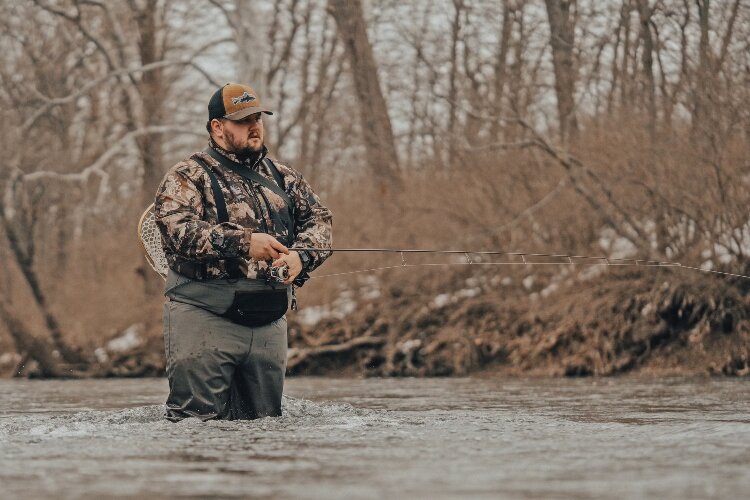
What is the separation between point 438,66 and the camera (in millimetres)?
23125

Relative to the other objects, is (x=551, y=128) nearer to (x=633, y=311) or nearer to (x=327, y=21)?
(x=633, y=311)

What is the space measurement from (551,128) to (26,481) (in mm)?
11725

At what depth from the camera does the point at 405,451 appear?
20.6ft

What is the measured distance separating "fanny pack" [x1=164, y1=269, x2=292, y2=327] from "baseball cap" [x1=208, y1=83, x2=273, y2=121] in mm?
805

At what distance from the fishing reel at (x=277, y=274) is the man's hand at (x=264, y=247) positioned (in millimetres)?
195

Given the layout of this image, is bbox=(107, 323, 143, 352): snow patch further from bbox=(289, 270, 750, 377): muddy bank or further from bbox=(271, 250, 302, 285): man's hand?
A: bbox=(271, 250, 302, 285): man's hand

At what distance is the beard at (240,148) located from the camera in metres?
7.53

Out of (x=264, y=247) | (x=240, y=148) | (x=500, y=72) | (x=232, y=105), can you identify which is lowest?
(x=264, y=247)

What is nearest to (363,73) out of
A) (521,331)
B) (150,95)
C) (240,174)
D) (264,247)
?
(150,95)

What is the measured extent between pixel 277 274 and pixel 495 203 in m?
8.69

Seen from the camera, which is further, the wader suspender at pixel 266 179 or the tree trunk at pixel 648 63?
the tree trunk at pixel 648 63

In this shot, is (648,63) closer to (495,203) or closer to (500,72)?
(495,203)

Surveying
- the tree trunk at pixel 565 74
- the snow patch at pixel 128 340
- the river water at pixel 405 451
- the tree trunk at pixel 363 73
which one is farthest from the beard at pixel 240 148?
the tree trunk at pixel 363 73

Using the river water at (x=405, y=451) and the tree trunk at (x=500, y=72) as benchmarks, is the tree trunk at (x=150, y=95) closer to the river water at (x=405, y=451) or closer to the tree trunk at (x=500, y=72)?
the tree trunk at (x=500, y=72)
